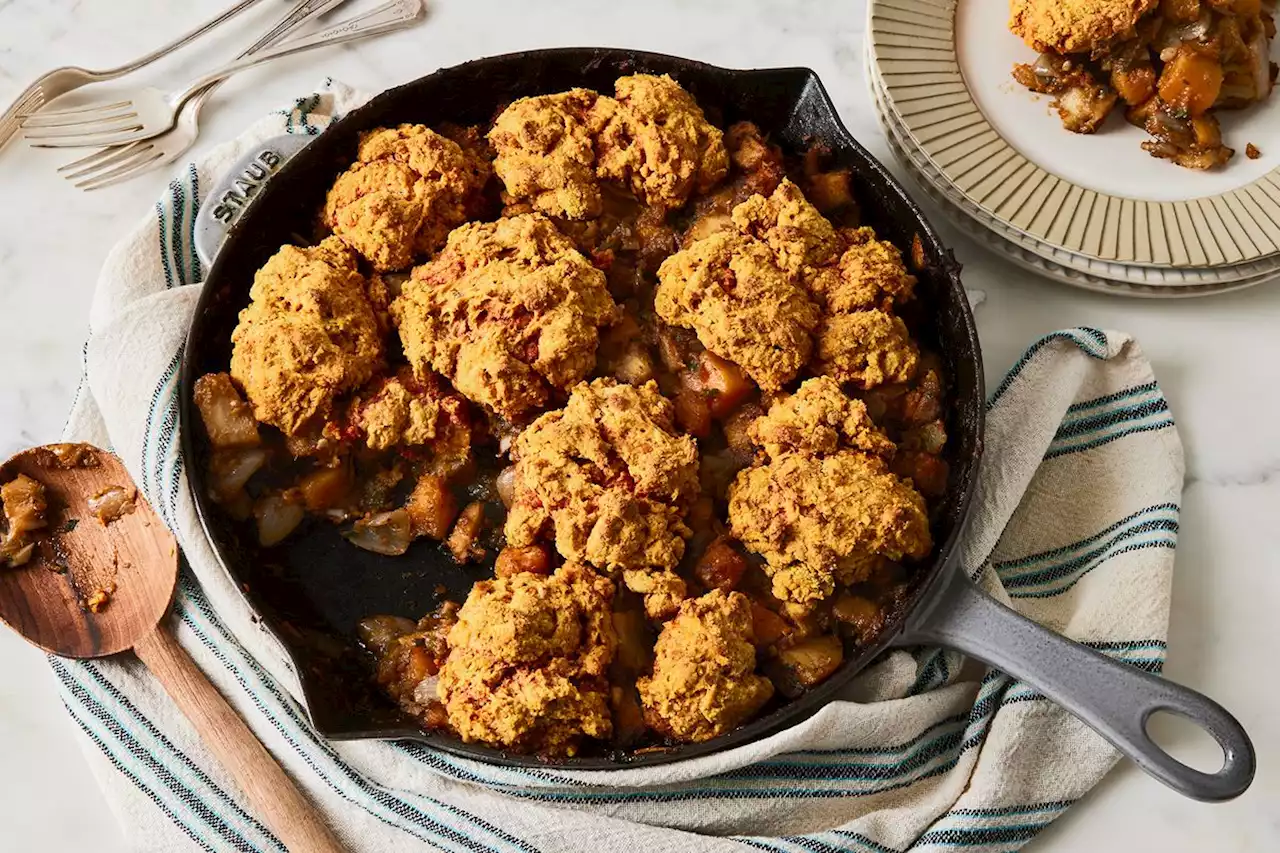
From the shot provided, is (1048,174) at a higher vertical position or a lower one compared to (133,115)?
lower

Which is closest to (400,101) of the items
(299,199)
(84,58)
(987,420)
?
(299,199)

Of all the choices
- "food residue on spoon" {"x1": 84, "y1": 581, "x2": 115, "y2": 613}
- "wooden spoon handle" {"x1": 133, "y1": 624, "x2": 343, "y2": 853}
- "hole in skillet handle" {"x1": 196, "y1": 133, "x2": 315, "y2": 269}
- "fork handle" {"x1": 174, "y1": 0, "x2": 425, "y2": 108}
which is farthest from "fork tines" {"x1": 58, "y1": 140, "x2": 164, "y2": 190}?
"wooden spoon handle" {"x1": 133, "y1": 624, "x2": 343, "y2": 853}

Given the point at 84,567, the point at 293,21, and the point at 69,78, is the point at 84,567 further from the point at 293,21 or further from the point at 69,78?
the point at 293,21

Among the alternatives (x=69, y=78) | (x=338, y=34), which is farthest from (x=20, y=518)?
(x=338, y=34)

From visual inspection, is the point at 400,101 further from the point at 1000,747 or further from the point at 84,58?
the point at 1000,747

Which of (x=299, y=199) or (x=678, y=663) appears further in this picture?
(x=299, y=199)

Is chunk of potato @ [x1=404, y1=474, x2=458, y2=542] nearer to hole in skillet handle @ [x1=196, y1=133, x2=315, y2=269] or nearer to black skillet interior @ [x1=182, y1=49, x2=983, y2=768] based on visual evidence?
black skillet interior @ [x1=182, y1=49, x2=983, y2=768]

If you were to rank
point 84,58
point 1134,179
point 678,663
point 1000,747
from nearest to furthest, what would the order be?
point 678,663
point 1000,747
point 1134,179
point 84,58

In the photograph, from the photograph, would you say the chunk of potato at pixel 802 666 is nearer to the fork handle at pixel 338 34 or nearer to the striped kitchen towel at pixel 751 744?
the striped kitchen towel at pixel 751 744
